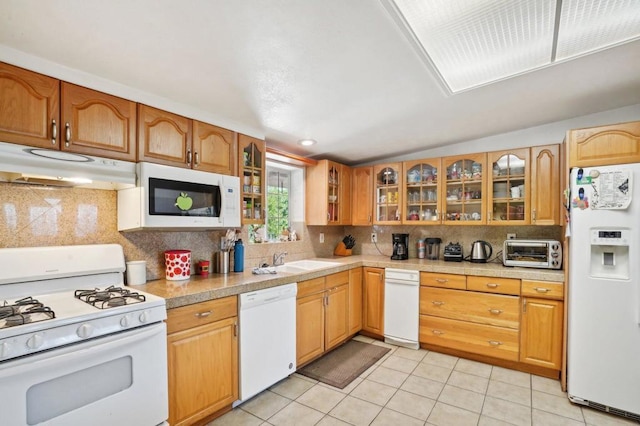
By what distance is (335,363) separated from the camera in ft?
9.45

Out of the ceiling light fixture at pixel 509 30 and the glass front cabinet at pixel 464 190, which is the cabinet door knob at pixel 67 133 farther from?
the glass front cabinet at pixel 464 190

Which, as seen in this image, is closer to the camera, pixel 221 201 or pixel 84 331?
pixel 84 331

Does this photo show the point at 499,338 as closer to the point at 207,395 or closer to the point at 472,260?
the point at 472,260

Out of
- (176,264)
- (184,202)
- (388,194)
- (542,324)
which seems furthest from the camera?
(388,194)

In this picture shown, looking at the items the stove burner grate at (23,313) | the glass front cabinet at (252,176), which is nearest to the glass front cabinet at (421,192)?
the glass front cabinet at (252,176)

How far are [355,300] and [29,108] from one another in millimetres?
2991

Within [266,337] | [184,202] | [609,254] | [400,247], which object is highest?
[184,202]

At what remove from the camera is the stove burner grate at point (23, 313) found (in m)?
1.27

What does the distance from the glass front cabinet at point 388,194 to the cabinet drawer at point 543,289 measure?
1418 mm

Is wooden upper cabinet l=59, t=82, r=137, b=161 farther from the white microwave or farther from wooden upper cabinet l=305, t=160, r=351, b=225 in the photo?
wooden upper cabinet l=305, t=160, r=351, b=225

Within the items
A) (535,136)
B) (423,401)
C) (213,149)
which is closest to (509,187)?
(535,136)

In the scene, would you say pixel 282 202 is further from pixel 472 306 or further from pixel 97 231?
pixel 472 306

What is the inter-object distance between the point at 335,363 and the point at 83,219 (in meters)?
2.29

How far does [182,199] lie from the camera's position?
6.97ft
